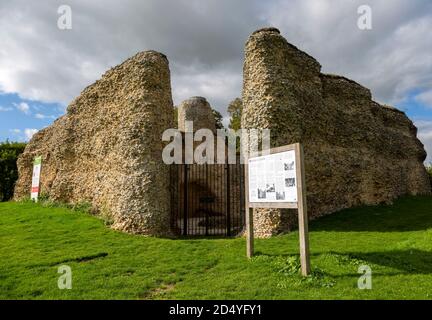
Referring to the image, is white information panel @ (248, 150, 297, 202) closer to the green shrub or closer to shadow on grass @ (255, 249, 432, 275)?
shadow on grass @ (255, 249, 432, 275)

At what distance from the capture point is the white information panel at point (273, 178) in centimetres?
734

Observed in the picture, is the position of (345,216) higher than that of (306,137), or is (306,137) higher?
(306,137)

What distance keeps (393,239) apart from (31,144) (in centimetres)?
1841

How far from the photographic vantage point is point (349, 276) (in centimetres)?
679

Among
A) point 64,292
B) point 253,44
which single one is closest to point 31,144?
point 253,44

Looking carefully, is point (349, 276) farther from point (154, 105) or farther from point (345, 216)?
point (154, 105)

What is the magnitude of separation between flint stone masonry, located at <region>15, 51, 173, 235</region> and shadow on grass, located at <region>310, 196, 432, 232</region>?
18.1 ft

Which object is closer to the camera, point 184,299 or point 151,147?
point 184,299

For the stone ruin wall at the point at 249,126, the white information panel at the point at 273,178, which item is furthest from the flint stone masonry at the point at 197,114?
the white information panel at the point at 273,178

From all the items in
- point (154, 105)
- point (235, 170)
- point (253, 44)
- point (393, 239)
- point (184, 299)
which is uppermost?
point (253, 44)

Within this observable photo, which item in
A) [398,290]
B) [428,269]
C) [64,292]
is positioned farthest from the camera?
[428,269]

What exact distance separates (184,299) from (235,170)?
13.0 m

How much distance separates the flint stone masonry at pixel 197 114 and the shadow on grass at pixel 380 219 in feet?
46.2
